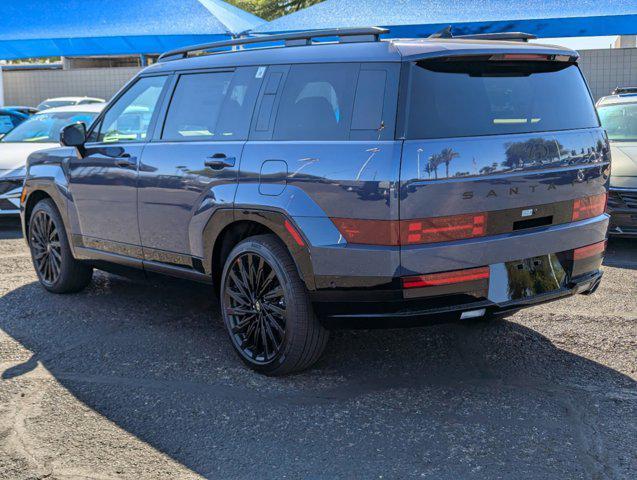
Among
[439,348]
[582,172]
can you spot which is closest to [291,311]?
[439,348]

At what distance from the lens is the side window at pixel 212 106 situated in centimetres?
474

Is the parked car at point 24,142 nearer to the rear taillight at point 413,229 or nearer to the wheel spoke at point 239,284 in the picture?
the wheel spoke at point 239,284

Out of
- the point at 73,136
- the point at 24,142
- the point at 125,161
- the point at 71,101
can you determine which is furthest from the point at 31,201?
the point at 71,101

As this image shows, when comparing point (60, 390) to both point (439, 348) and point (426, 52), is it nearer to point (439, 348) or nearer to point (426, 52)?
point (439, 348)

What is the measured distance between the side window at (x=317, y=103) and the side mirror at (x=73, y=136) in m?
2.08

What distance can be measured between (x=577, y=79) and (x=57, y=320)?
3.94 metres

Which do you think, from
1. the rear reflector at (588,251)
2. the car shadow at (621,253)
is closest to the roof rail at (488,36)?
the rear reflector at (588,251)

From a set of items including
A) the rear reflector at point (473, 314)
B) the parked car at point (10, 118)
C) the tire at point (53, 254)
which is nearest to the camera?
the rear reflector at point (473, 314)

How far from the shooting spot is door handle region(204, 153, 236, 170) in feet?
15.1

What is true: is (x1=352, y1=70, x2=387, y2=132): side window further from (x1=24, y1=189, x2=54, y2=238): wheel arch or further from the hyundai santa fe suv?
(x1=24, y1=189, x2=54, y2=238): wheel arch

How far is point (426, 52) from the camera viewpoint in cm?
396

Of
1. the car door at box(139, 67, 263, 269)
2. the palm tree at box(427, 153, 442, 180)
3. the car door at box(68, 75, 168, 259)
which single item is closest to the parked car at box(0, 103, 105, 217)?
the car door at box(68, 75, 168, 259)

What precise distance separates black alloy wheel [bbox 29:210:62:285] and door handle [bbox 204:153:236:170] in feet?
7.27

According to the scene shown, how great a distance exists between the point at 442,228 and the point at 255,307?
1.30 meters
